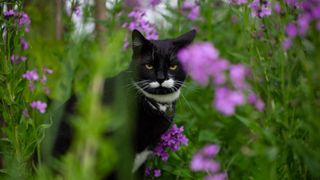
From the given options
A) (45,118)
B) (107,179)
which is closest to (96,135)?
(45,118)

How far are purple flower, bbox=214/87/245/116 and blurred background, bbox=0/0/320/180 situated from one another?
0.23 m

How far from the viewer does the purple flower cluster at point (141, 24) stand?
3662mm

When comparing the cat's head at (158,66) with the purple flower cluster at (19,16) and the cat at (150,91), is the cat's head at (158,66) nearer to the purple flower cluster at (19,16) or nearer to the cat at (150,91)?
the cat at (150,91)

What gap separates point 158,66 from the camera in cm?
312

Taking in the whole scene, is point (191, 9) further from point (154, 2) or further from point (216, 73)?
point (216, 73)

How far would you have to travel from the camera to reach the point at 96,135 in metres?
0.92

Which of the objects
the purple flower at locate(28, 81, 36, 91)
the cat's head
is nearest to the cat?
the cat's head

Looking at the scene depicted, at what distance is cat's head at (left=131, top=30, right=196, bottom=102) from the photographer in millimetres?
3068

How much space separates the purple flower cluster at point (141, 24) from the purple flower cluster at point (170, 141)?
2.96 ft

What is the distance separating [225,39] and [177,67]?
144cm

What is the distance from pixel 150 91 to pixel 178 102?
19.8 inches

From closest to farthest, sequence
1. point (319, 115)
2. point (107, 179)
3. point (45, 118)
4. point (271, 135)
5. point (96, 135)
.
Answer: point (96, 135), point (319, 115), point (271, 135), point (45, 118), point (107, 179)

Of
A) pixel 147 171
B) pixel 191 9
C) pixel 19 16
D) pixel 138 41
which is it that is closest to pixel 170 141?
pixel 147 171

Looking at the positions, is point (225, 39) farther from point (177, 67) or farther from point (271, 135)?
point (271, 135)
